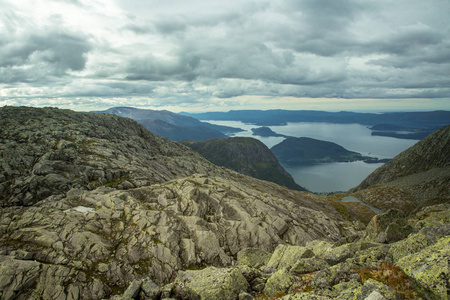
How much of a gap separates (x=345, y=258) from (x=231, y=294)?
11.1 metres

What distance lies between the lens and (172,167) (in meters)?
103

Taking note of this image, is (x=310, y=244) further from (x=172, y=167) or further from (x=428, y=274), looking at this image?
(x=172, y=167)

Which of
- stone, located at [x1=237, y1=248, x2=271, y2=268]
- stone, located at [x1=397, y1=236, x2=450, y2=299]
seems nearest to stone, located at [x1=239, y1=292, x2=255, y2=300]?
stone, located at [x1=397, y1=236, x2=450, y2=299]

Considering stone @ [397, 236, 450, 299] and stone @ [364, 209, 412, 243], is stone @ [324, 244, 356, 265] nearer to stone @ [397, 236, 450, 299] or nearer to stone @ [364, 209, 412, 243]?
stone @ [364, 209, 412, 243]

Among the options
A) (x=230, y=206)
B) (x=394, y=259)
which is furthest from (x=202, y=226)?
(x=394, y=259)

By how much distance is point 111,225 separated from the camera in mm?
41531

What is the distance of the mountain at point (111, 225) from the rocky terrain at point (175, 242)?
0.19 m

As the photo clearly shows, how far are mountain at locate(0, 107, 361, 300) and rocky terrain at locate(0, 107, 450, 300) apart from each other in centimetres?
19

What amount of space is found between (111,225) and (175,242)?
1243cm

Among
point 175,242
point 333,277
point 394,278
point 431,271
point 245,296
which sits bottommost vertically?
point 175,242

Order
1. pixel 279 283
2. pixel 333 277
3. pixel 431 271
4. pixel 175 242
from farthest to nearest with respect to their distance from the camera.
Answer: pixel 175 242 → pixel 279 283 → pixel 333 277 → pixel 431 271

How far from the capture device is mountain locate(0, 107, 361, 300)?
28969mm

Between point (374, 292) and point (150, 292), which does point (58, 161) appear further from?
point (374, 292)

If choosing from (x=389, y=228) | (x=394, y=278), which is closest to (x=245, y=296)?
(x=394, y=278)
